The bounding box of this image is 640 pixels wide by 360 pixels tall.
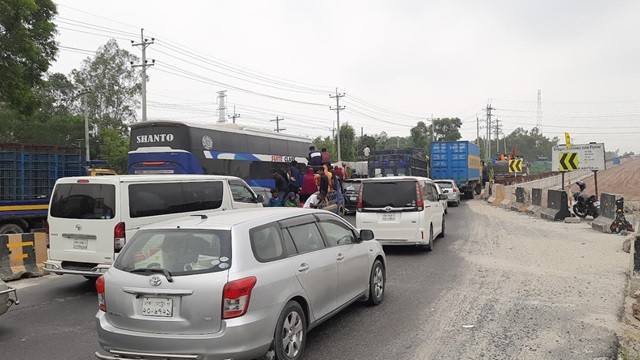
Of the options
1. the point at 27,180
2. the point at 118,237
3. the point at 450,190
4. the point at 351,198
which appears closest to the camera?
the point at 118,237

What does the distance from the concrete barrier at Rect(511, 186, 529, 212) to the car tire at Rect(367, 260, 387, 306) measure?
56.6 ft

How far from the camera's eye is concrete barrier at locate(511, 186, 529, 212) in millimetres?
22766

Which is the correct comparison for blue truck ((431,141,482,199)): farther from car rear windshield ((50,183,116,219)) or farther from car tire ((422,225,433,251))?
car rear windshield ((50,183,116,219))

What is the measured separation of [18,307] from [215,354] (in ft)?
16.3

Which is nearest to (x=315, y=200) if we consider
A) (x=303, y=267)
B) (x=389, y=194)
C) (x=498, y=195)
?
(x=389, y=194)

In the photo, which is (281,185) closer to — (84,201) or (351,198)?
(351,198)

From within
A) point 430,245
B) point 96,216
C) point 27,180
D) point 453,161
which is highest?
point 453,161

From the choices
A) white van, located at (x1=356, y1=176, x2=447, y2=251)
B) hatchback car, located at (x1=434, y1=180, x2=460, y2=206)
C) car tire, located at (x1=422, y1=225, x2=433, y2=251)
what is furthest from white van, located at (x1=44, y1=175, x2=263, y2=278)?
hatchback car, located at (x1=434, y1=180, x2=460, y2=206)

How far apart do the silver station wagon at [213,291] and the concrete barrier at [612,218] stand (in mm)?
12518

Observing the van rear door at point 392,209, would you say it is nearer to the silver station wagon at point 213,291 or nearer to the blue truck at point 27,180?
the silver station wagon at point 213,291

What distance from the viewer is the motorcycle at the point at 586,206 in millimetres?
17438

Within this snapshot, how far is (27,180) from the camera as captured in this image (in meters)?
14.0

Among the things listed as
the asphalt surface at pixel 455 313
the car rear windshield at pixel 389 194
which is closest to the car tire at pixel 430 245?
the asphalt surface at pixel 455 313

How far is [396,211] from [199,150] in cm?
855
